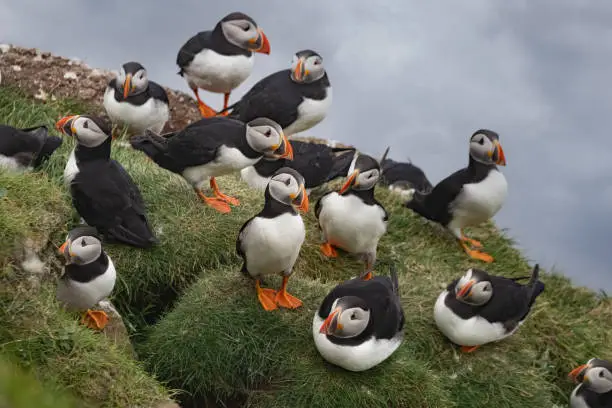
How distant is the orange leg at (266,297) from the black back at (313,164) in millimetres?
1823

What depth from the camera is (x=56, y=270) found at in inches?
189

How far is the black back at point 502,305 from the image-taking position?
19.0ft

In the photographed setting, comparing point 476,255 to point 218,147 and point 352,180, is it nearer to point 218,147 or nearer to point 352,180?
point 352,180

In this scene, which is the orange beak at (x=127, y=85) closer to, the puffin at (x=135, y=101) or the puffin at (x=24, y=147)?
the puffin at (x=135, y=101)

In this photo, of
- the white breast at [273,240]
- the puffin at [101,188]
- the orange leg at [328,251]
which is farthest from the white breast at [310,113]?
the white breast at [273,240]

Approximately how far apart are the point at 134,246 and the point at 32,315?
5.37 feet

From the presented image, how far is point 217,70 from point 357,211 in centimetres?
290

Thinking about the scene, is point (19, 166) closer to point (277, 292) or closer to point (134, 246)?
point (134, 246)

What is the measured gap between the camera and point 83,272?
15.5ft

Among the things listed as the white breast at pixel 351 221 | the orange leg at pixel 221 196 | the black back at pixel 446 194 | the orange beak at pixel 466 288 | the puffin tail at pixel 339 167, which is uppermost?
the black back at pixel 446 194

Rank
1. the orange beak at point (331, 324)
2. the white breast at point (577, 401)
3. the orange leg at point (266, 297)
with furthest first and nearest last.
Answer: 1. the white breast at point (577, 401)
2. the orange leg at point (266, 297)
3. the orange beak at point (331, 324)

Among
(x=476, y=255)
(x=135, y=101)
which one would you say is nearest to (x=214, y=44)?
(x=135, y=101)

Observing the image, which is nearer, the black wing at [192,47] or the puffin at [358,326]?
the puffin at [358,326]

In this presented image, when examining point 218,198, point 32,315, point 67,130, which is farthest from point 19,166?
point 32,315
